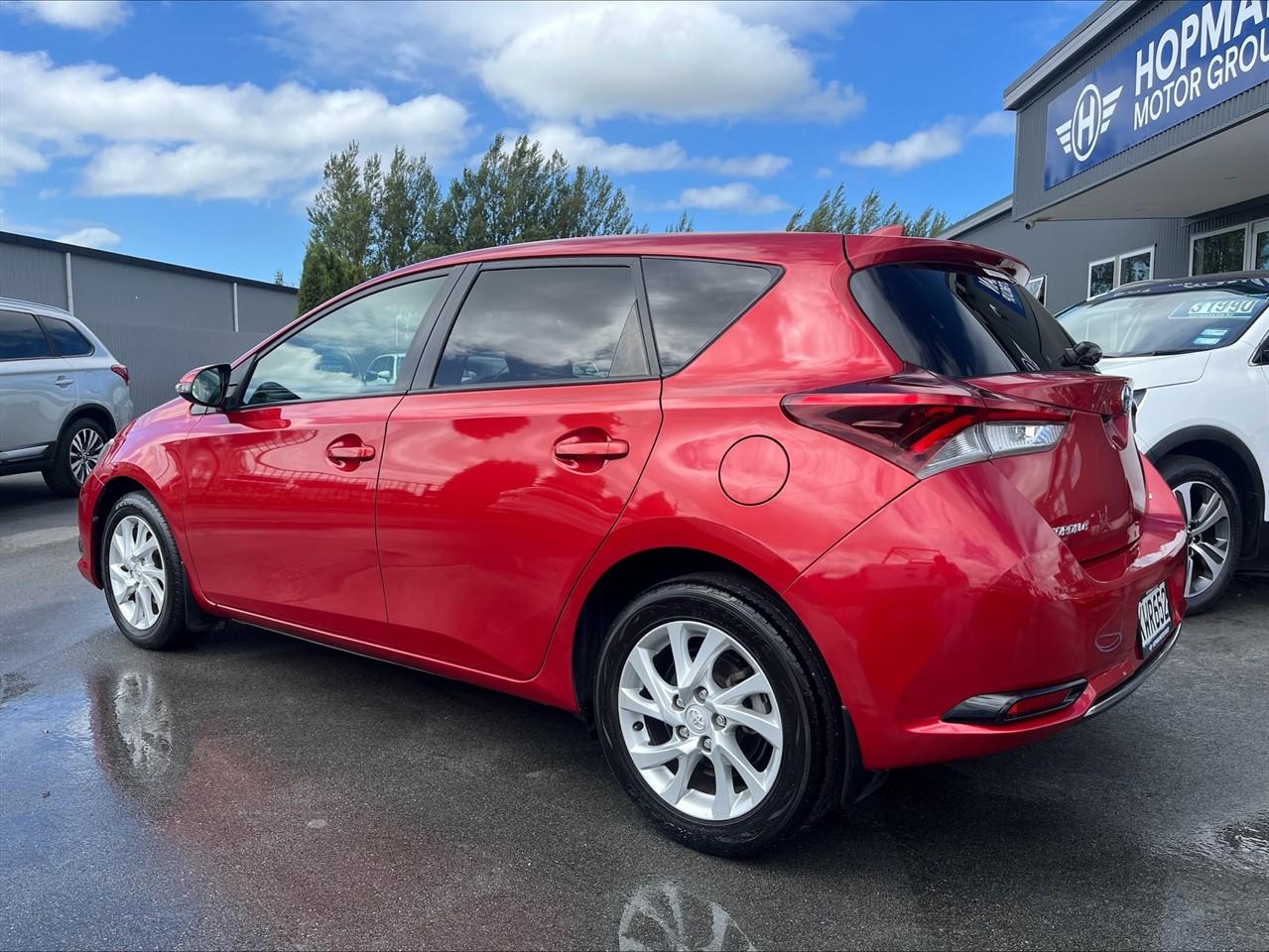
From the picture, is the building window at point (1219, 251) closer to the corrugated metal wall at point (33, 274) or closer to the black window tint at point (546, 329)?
the black window tint at point (546, 329)

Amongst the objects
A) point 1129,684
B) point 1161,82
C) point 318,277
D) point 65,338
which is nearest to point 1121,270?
point 1161,82

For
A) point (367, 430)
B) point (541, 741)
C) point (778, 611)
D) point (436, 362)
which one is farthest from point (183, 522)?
point (778, 611)

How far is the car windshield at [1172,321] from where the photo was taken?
5.06m

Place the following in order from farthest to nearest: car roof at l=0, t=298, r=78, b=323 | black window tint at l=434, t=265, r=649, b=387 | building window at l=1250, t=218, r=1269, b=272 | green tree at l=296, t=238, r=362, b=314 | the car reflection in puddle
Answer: green tree at l=296, t=238, r=362, b=314, building window at l=1250, t=218, r=1269, b=272, car roof at l=0, t=298, r=78, b=323, black window tint at l=434, t=265, r=649, b=387, the car reflection in puddle

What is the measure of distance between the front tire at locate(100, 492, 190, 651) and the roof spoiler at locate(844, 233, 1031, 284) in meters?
3.11

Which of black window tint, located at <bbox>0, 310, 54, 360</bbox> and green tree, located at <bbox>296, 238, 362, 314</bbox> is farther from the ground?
green tree, located at <bbox>296, 238, 362, 314</bbox>

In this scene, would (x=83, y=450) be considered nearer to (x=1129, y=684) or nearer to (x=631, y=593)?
(x=631, y=593)

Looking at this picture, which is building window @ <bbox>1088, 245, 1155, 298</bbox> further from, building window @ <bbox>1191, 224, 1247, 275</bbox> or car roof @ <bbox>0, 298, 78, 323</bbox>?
car roof @ <bbox>0, 298, 78, 323</bbox>

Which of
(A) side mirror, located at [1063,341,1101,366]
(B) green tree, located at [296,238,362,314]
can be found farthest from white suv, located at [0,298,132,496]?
(B) green tree, located at [296,238,362,314]

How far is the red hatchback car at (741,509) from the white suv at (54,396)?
6.47 metres

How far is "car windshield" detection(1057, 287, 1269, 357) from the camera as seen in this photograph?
5062 millimetres

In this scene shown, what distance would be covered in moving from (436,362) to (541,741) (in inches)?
53.3

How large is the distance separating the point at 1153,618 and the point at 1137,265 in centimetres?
1340

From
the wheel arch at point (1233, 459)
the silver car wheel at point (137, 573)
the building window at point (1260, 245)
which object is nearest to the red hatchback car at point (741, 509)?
the silver car wheel at point (137, 573)
